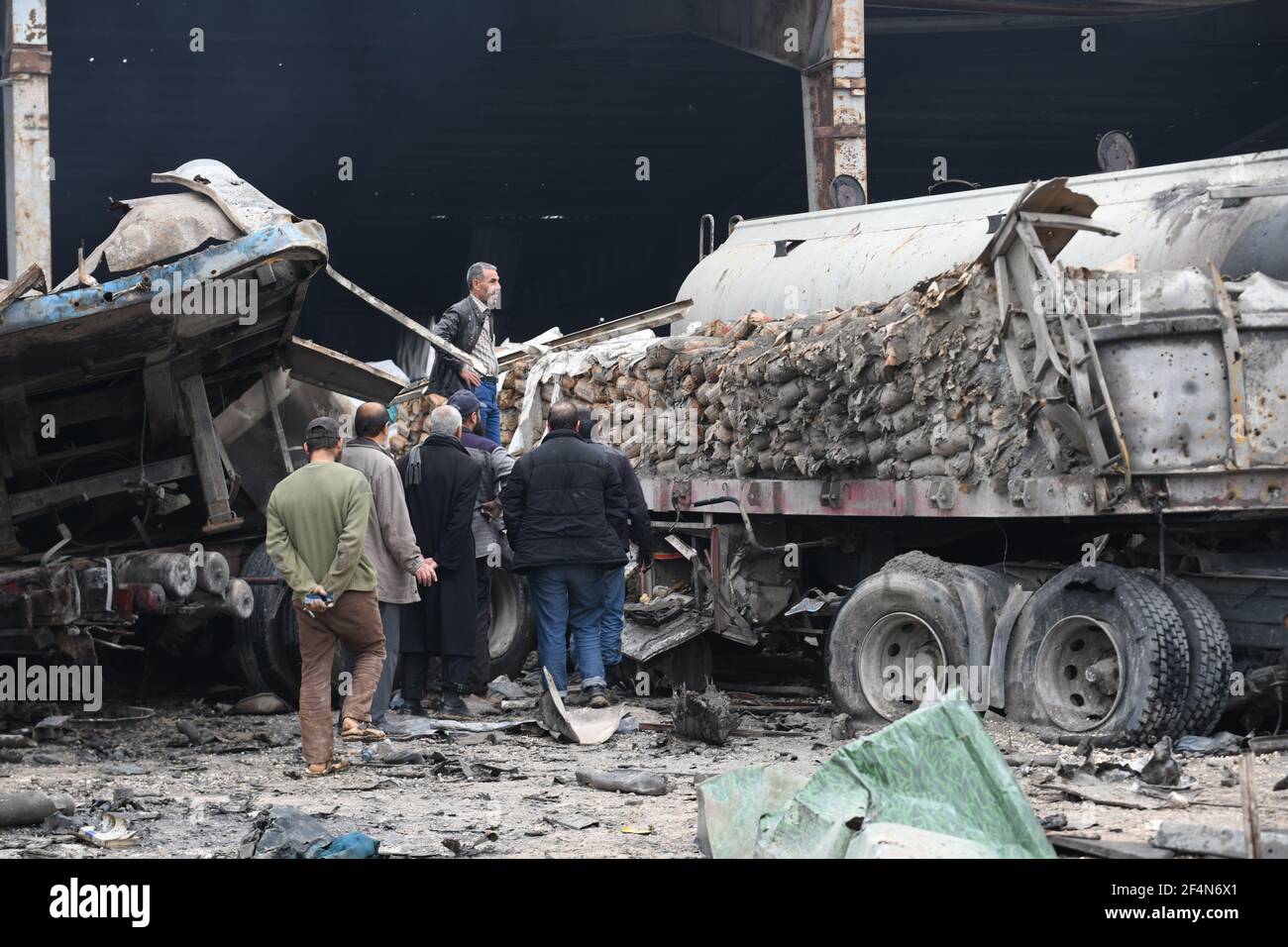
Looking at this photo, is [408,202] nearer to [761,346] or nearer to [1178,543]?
[761,346]

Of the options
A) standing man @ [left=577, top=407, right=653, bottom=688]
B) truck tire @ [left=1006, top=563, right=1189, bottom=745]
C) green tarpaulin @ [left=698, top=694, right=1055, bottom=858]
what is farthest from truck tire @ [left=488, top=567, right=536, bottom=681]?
green tarpaulin @ [left=698, top=694, right=1055, bottom=858]

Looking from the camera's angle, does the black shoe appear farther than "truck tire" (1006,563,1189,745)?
Yes

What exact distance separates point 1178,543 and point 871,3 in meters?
13.5

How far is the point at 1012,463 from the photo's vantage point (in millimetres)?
8266

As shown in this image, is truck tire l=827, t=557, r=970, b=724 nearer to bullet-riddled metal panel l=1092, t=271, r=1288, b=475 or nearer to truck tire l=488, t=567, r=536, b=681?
bullet-riddled metal panel l=1092, t=271, r=1288, b=475

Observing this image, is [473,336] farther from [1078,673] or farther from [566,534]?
[1078,673]

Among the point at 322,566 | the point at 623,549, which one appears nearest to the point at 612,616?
the point at 623,549

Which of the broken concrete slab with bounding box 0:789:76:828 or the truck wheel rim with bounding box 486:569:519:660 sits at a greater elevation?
the truck wheel rim with bounding box 486:569:519:660

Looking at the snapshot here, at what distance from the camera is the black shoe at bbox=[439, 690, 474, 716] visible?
9.74 meters

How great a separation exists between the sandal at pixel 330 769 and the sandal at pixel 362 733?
372 mm

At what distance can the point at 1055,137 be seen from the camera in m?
24.6

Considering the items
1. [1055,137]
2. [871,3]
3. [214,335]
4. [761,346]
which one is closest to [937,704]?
[214,335]

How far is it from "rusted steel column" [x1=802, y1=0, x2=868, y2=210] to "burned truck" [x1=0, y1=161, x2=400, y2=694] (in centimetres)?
757

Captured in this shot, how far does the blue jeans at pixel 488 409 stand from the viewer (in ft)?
36.4
